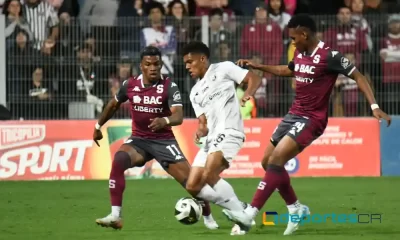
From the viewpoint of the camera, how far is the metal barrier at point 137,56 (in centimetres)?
2100

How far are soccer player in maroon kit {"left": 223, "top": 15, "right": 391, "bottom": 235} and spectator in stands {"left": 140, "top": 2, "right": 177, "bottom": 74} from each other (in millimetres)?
8657

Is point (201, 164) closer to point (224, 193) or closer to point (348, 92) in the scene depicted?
point (224, 193)

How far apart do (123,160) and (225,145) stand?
127 centimetres

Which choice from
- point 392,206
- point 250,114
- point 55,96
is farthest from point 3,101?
point 392,206

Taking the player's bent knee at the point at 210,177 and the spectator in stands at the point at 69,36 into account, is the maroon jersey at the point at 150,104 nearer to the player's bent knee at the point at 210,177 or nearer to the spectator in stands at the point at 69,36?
the player's bent knee at the point at 210,177

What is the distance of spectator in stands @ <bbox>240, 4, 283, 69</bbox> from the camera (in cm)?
2102

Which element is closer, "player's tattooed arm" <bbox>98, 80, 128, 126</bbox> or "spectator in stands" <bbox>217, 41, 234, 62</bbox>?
"player's tattooed arm" <bbox>98, 80, 128, 126</bbox>

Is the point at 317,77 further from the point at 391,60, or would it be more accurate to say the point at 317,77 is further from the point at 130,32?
the point at 130,32

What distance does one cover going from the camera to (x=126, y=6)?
22531 millimetres

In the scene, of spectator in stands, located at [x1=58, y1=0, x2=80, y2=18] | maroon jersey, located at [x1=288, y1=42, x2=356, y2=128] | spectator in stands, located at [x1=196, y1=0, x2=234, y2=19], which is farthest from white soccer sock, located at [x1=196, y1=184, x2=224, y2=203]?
spectator in stands, located at [x1=196, y1=0, x2=234, y2=19]

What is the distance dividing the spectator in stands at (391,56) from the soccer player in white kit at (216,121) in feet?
30.2

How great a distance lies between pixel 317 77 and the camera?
1225 centimetres

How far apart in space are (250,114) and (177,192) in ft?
13.3

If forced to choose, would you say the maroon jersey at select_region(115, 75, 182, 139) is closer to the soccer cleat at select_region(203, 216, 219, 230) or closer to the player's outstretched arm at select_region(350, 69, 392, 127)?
the soccer cleat at select_region(203, 216, 219, 230)
